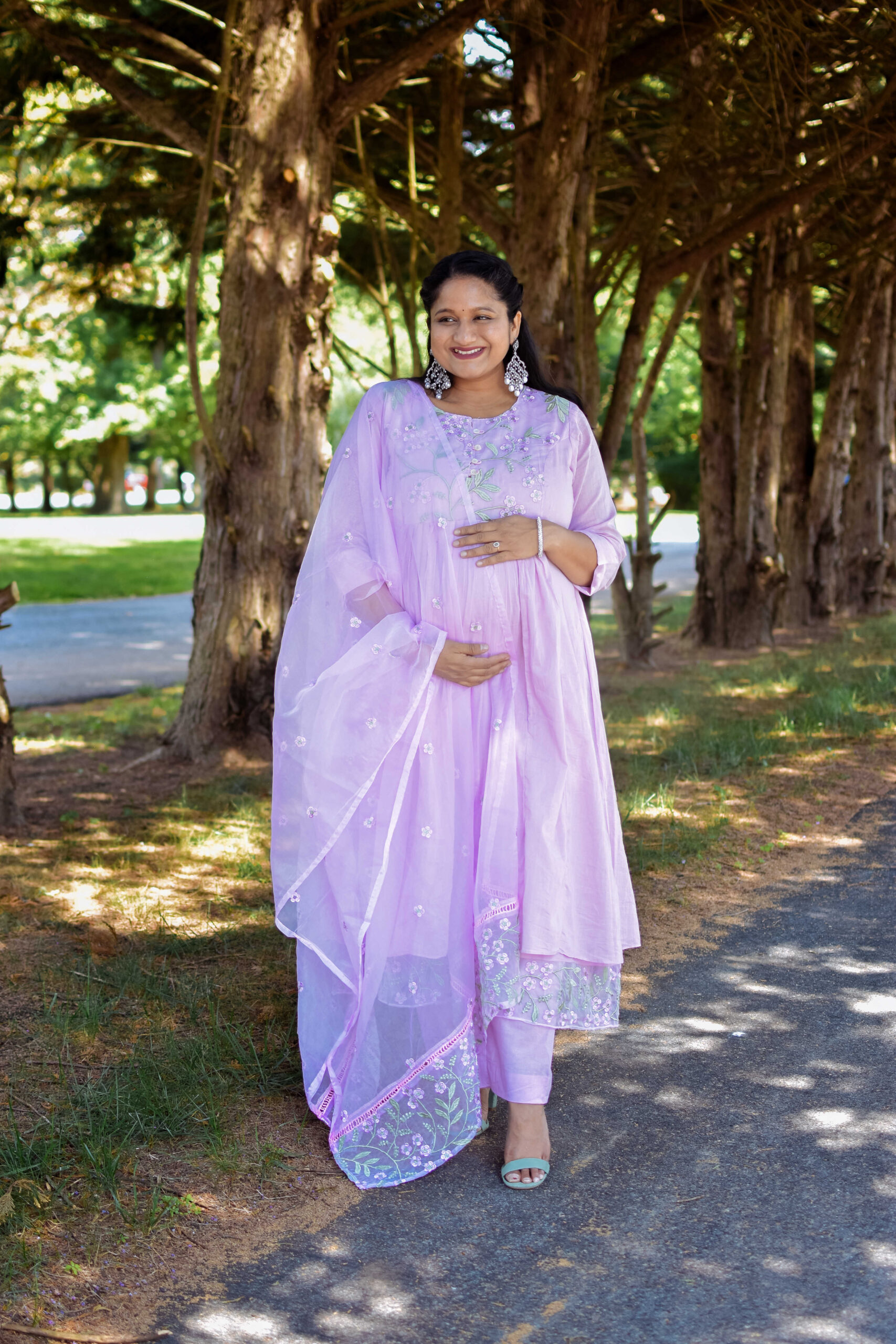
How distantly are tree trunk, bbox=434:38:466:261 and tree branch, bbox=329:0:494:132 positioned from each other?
2.72ft

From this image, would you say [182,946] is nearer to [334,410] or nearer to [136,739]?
[136,739]

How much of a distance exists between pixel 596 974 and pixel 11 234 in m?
7.28

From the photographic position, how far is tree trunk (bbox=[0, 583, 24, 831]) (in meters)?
5.43

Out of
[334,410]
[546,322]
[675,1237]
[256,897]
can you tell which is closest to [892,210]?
[546,322]

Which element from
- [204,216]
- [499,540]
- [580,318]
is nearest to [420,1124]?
[499,540]

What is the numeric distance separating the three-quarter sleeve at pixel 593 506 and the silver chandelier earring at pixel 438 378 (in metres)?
0.32

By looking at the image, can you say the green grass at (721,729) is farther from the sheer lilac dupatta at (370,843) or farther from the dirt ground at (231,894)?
the sheer lilac dupatta at (370,843)

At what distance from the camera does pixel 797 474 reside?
538 inches

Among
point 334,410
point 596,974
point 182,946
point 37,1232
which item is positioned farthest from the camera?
point 334,410

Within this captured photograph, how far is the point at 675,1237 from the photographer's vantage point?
2615mm

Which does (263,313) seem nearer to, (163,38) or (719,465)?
(163,38)

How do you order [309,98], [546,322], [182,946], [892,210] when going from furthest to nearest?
[892,210] → [546,322] → [309,98] → [182,946]

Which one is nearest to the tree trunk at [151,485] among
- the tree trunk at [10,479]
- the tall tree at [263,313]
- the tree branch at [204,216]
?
the tree trunk at [10,479]

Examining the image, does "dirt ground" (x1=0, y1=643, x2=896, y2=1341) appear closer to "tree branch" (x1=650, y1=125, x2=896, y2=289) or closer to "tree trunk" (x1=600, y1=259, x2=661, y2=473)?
"tree trunk" (x1=600, y1=259, x2=661, y2=473)
